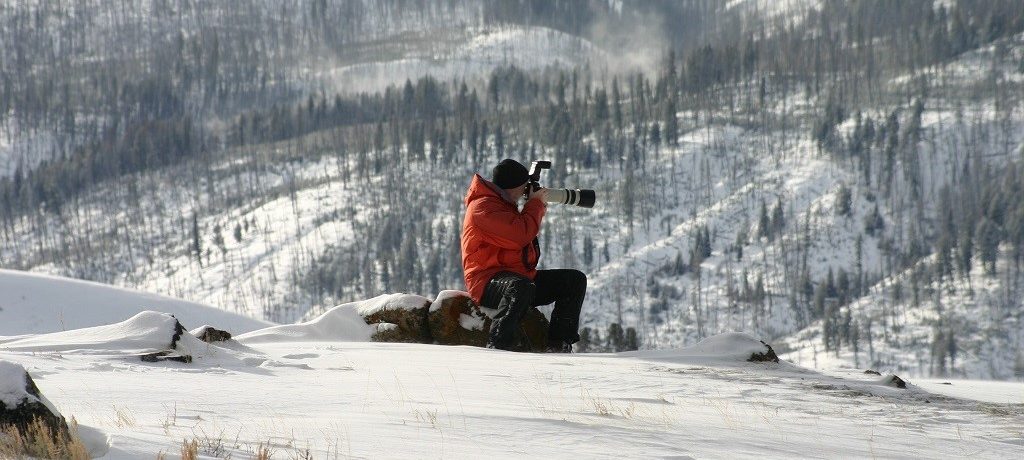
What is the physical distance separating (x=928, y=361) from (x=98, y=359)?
152 m

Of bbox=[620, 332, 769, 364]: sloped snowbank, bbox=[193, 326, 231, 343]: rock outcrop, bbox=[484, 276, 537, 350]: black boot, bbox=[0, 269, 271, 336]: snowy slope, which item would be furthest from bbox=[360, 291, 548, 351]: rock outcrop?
bbox=[0, 269, 271, 336]: snowy slope

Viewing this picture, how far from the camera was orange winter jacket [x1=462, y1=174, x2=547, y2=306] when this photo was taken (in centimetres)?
1159

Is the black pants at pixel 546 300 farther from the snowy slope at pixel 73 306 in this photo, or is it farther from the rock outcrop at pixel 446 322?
the snowy slope at pixel 73 306

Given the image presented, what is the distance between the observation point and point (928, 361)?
146 m

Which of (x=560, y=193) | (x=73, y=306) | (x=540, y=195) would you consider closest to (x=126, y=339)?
(x=540, y=195)

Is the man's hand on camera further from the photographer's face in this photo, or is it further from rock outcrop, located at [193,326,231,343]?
rock outcrop, located at [193,326,231,343]

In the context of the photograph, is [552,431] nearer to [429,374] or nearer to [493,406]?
[493,406]

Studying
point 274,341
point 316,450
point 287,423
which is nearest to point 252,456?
point 316,450

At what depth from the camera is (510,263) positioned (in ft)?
39.4

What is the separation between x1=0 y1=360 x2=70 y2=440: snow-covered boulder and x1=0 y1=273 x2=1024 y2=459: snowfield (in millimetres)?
49

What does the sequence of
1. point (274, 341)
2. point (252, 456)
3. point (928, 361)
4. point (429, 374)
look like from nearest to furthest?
point (252, 456), point (429, 374), point (274, 341), point (928, 361)

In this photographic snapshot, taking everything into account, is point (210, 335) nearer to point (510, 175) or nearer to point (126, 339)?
point (126, 339)

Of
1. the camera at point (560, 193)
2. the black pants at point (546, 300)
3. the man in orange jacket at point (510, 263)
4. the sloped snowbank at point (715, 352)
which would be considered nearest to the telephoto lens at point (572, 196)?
the camera at point (560, 193)

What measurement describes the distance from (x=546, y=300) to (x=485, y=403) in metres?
5.19
